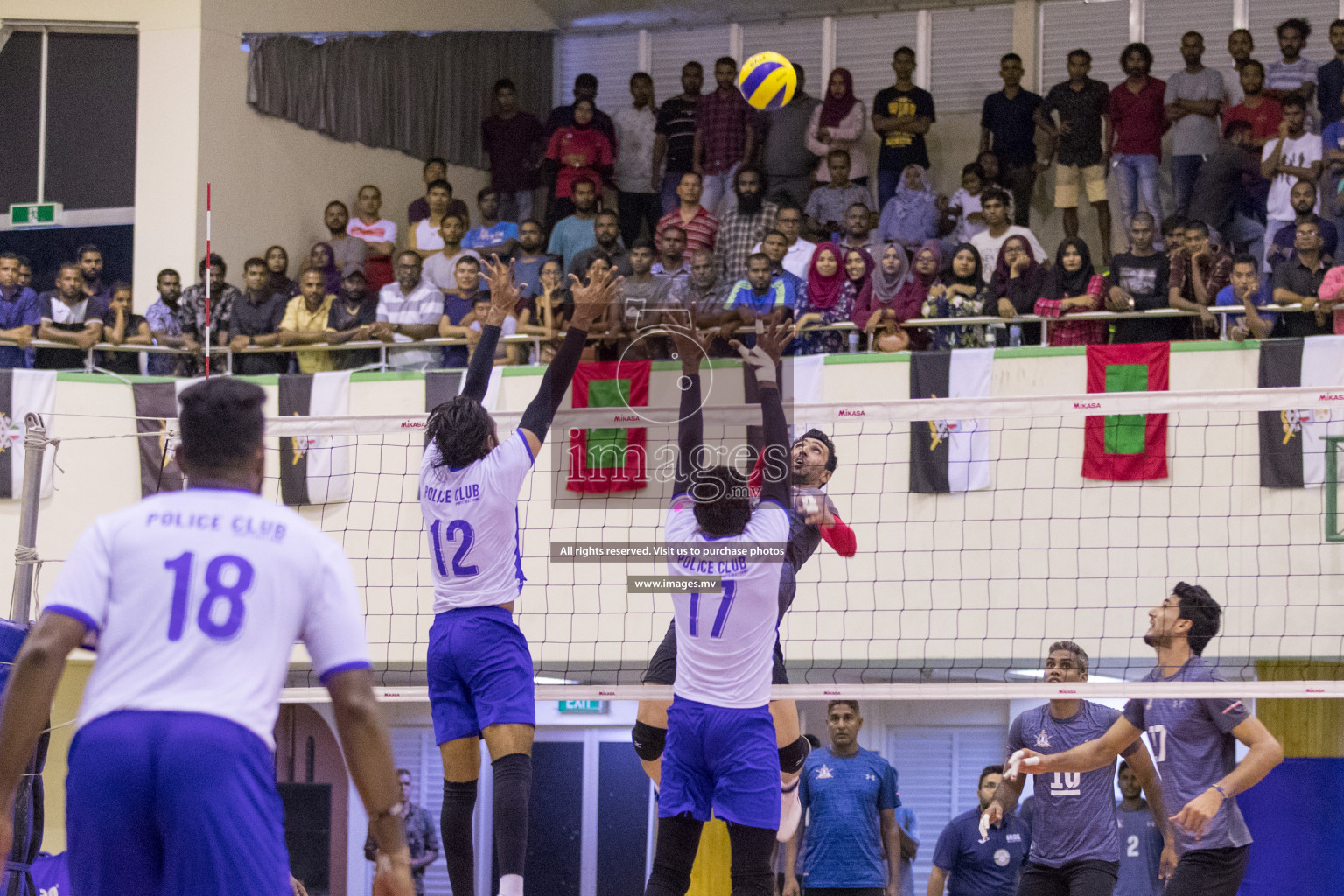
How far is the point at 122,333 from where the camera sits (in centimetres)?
1270

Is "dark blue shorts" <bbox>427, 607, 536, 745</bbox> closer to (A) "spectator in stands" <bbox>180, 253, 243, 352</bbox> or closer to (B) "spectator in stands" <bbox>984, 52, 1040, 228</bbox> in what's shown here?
(A) "spectator in stands" <bbox>180, 253, 243, 352</bbox>

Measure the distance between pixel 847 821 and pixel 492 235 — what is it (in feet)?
23.1

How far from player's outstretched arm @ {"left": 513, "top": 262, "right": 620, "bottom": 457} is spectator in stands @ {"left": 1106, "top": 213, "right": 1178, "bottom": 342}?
646 cm

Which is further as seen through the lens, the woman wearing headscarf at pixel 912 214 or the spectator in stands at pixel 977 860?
the woman wearing headscarf at pixel 912 214

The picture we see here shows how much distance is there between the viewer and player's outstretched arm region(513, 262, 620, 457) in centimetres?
575

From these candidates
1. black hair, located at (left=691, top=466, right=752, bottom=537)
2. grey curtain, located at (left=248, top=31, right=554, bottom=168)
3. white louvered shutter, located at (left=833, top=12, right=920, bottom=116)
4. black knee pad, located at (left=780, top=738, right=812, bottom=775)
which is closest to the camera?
black hair, located at (left=691, top=466, right=752, bottom=537)

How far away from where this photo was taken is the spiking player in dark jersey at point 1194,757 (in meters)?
6.05

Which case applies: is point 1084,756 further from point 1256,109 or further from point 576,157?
point 576,157

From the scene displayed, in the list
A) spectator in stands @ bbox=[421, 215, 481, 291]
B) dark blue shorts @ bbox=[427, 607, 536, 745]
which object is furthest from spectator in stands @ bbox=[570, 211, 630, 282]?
dark blue shorts @ bbox=[427, 607, 536, 745]

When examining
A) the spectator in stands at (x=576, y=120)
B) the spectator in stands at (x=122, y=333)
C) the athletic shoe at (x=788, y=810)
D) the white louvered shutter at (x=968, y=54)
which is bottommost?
the athletic shoe at (x=788, y=810)

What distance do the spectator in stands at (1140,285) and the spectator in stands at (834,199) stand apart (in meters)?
2.63

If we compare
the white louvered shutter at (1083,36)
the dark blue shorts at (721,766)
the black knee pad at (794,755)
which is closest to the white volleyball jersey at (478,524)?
the dark blue shorts at (721,766)

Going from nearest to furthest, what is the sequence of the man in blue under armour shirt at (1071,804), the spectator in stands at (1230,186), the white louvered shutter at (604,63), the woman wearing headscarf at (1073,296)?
the man in blue under armour shirt at (1071,804)
the woman wearing headscarf at (1073,296)
the spectator in stands at (1230,186)
the white louvered shutter at (604,63)

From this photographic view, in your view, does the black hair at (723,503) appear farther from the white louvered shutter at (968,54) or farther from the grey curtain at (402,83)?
the white louvered shutter at (968,54)
